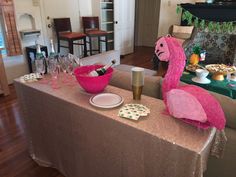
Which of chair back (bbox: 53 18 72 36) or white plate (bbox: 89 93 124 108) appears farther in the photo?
chair back (bbox: 53 18 72 36)

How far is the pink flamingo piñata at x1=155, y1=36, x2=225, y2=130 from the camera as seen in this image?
2.85 ft

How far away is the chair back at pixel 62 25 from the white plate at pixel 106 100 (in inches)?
126

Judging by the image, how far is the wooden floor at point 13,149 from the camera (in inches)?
67.9

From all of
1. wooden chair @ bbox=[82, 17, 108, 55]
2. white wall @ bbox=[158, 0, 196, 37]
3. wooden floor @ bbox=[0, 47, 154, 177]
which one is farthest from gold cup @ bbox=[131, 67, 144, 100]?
white wall @ bbox=[158, 0, 196, 37]

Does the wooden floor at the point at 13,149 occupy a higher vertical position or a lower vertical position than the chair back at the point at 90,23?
lower

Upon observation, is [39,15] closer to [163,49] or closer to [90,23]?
[90,23]

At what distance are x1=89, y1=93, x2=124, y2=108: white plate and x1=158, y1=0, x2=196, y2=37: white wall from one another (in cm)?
482

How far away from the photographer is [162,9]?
17.9 feet

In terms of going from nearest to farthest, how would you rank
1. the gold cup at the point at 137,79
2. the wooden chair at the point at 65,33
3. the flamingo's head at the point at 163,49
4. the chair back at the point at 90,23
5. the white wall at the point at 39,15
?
the flamingo's head at the point at 163,49 < the gold cup at the point at 137,79 < the white wall at the point at 39,15 < the wooden chair at the point at 65,33 < the chair back at the point at 90,23

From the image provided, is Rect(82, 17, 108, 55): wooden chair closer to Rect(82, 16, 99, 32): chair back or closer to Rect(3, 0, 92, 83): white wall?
Rect(82, 16, 99, 32): chair back

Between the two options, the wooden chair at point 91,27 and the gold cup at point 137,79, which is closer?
the gold cup at point 137,79

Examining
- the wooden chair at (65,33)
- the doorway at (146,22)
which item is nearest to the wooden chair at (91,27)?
the wooden chair at (65,33)

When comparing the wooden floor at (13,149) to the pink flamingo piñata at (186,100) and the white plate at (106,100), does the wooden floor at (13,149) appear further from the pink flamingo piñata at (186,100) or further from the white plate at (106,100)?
the pink flamingo piñata at (186,100)

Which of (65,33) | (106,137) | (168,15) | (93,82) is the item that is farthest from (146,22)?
(106,137)
